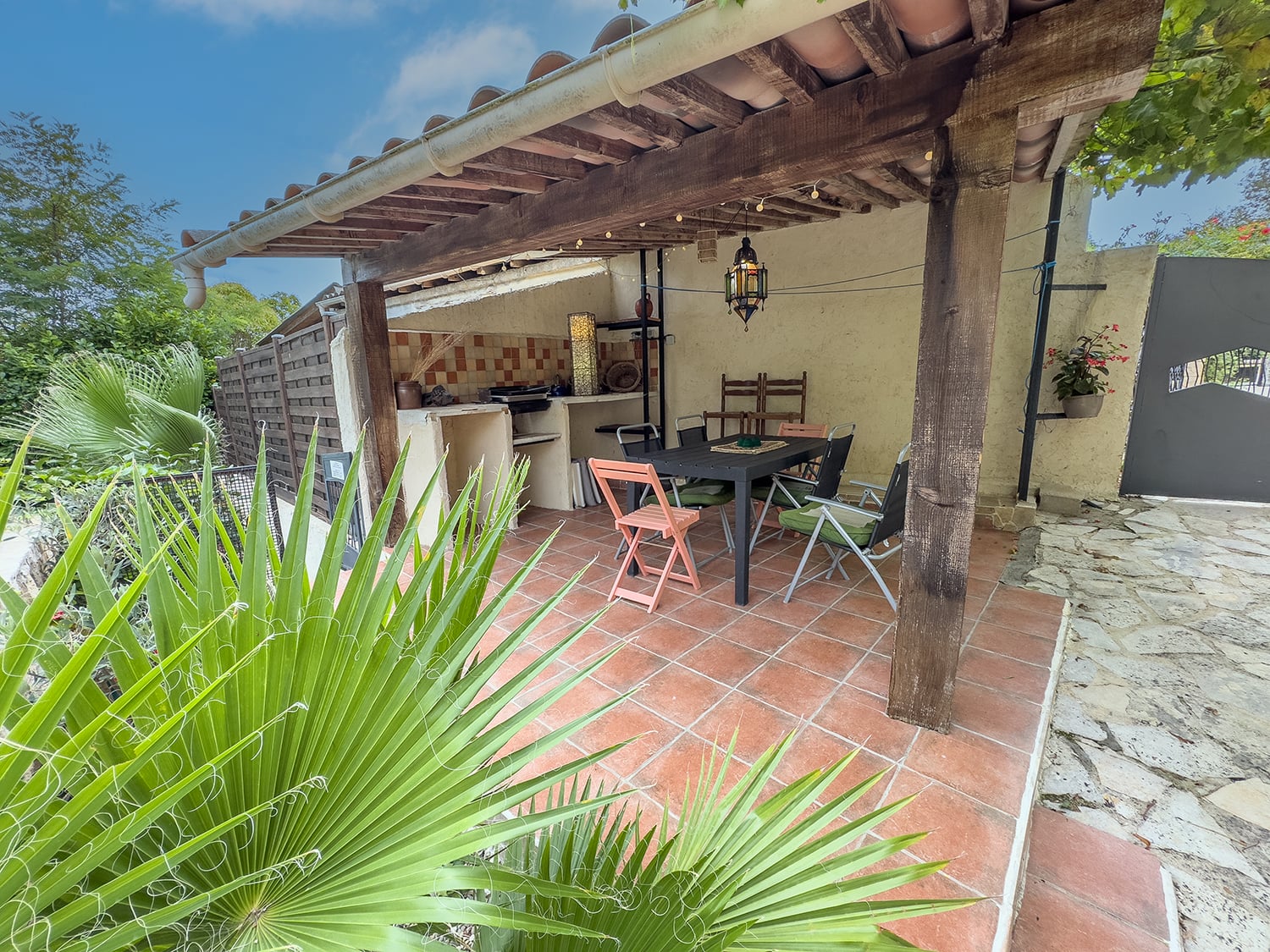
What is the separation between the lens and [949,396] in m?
1.66

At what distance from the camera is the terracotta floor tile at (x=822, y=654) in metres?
2.28

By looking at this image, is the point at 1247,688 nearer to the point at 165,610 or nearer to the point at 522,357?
the point at 165,610

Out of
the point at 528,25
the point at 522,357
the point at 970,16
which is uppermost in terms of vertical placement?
the point at 528,25

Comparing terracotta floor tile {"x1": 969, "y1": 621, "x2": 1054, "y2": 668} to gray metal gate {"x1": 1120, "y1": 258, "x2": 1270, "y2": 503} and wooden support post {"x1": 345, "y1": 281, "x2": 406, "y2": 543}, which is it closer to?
gray metal gate {"x1": 1120, "y1": 258, "x2": 1270, "y2": 503}

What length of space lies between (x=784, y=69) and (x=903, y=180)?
2.27 m

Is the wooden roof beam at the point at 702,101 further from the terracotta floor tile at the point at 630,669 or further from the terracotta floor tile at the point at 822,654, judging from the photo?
the terracotta floor tile at the point at 822,654

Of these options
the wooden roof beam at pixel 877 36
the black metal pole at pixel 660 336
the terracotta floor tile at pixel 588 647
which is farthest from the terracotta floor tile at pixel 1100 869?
the black metal pole at pixel 660 336

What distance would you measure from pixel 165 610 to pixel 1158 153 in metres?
4.44

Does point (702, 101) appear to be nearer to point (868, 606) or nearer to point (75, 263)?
point (868, 606)

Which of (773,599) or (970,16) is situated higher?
(970,16)

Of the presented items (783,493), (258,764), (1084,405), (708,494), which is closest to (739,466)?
(708,494)

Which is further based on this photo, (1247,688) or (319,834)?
(1247,688)

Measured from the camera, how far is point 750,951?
1.91 ft

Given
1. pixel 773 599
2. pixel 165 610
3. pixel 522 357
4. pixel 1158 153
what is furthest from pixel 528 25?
pixel 165 610
